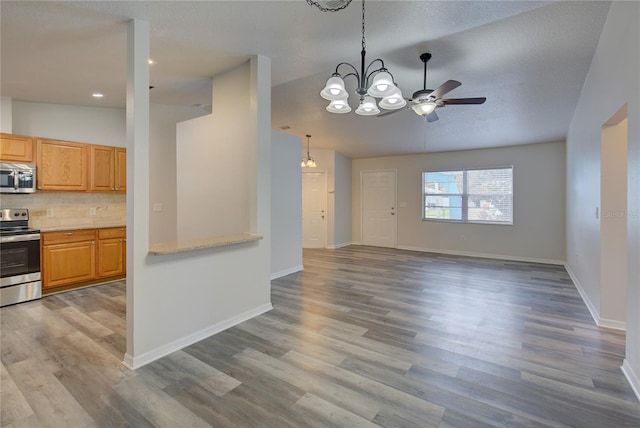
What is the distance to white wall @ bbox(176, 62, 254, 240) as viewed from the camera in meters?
3.53

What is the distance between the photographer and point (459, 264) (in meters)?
6.00

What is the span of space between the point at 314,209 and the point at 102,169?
468 cm

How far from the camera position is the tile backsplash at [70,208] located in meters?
4.13

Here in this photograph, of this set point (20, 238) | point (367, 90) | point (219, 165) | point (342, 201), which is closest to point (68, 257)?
point (20, 238)

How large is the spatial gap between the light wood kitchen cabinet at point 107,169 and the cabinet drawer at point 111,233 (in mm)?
617

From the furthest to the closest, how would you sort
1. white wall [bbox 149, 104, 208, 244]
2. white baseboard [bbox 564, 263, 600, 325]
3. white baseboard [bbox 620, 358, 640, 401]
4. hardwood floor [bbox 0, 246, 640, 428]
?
white wall [bbox 149, 104, 208, 244] → white baseboard [bbox 564, 263, 600, 325] → white baseboard [bbox 620, 358, 640, 401] → hardwood floor [bbox 0, 246, 640, 428]

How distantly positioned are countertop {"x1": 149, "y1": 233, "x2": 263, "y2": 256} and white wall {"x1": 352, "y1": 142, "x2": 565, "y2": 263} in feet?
17.6

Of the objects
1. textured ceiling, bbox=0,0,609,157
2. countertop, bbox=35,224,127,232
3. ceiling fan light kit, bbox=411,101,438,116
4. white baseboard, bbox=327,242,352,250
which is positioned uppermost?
textured ceiling, bbox=0,0,609,157

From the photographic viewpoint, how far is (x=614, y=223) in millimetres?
2904

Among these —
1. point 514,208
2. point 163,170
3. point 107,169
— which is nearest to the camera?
point 107,169

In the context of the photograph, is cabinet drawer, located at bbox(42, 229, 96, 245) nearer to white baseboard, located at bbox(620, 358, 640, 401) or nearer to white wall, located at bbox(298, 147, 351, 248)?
white wall, located at bbox(298, 147, 351, 248)

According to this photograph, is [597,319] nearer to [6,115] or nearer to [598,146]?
[598,146]

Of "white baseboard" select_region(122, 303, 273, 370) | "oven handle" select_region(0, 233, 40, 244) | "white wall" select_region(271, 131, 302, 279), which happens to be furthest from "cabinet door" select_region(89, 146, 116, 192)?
"white baseboard" select_region(122, 303, 273, 370)

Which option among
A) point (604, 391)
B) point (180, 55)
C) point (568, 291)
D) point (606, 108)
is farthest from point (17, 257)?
point (568, 291)
